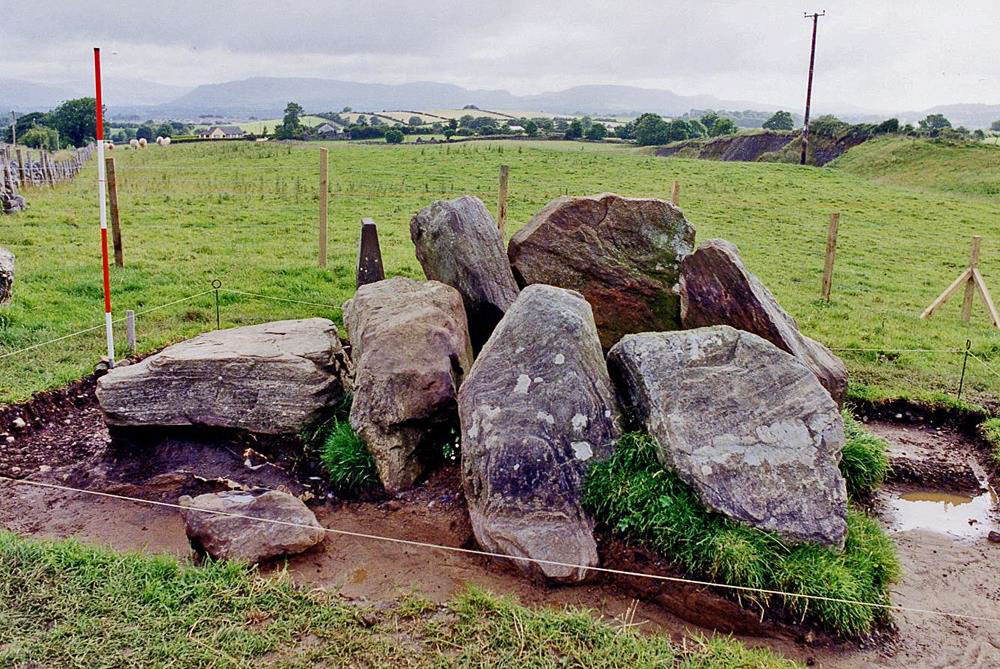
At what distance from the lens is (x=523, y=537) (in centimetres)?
694

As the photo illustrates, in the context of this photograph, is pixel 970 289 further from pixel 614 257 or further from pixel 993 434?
pixel 614 257

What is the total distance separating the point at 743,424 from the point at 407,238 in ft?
48.5

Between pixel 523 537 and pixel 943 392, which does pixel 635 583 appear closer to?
pixel 523 537

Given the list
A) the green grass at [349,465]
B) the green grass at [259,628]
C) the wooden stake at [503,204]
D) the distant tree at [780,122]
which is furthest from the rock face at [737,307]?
the distant tree at [780,122]

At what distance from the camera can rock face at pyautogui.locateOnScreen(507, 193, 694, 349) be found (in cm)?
1129

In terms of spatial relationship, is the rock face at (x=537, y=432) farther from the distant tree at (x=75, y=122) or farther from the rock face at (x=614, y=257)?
the distant tree at (x=75, y=122)

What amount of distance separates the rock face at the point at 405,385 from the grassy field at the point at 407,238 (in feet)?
16.0

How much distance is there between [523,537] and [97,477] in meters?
4.89

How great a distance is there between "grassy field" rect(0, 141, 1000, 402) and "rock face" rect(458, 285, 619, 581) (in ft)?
19.3

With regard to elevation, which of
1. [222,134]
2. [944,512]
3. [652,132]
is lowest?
[944,512]

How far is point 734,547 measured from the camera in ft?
21.8

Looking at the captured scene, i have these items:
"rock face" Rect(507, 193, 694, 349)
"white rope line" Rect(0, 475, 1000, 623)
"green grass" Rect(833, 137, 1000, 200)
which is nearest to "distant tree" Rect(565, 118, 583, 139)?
"green grass" Rect(833, 137, 1000, 200)

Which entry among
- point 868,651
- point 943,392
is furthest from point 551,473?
point 943,392

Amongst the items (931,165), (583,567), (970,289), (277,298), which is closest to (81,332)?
(277,298)
